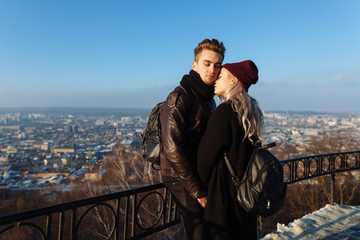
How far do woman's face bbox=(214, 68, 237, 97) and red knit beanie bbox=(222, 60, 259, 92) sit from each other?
0.05 m

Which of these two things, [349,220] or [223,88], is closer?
[223,88]

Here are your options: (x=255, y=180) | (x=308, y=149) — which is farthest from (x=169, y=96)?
(x=308, y=149)

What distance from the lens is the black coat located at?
4.77 ft

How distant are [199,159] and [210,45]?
0.88 m

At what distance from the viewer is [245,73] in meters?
1.60

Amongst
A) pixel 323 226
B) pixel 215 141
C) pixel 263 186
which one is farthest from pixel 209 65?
pixel 323 226

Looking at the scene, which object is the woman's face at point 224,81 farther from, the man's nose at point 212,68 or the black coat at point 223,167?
the black coat at point 223,167

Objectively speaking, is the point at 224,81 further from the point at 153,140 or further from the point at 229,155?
the point at 153,140

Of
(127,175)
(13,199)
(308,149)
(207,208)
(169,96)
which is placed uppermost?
(169,96)

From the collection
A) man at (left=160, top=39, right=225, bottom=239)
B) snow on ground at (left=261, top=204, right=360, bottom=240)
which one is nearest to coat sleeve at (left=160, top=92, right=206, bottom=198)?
man at (left=160, top=39, right=225, bottom=239)

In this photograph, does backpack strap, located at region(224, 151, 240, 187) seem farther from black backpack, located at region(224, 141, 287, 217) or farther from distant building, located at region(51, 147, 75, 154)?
distant building, located at region(51, 147, 75, 154)

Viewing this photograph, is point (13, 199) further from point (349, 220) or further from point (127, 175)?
point (349, 220)

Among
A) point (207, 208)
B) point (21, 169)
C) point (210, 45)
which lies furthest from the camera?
point (21, 169)

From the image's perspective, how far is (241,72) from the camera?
5.22 ft
